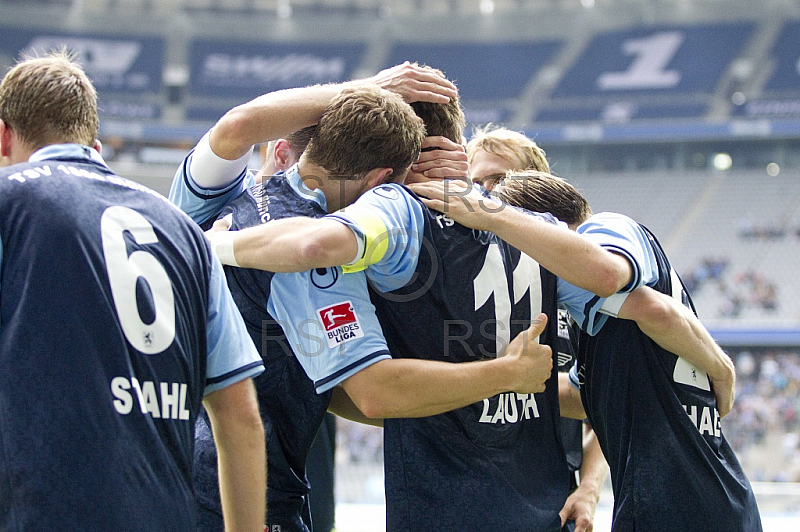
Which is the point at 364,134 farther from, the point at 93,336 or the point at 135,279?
the point at 93,336

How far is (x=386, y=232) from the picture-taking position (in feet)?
6.31

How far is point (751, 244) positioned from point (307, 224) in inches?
949

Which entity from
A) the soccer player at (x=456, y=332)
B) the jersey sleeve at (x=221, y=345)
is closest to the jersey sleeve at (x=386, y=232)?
the soccer player at (x=456, y=332)

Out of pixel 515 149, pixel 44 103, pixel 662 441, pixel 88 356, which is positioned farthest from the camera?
pixel 515 149

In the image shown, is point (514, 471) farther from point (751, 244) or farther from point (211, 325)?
point (751, 244)

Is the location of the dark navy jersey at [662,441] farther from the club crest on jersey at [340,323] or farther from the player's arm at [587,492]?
the club crest on jersey at [340,323]

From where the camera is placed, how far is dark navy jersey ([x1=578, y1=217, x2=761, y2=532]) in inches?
86.4

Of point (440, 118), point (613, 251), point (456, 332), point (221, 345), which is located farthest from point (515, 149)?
point (221, 345)

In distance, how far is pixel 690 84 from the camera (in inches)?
1065

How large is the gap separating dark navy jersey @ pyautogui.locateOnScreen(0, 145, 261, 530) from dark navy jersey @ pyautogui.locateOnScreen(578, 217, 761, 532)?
1220 mm

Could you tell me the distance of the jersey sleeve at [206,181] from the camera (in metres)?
2.42

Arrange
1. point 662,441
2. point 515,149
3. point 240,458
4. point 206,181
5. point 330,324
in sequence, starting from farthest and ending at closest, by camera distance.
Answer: point 515,149, point 206,181, point 662,441, point 330,324, point 240,458

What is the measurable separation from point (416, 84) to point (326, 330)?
83 cm

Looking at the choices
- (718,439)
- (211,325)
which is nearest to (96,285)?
(211,325)
